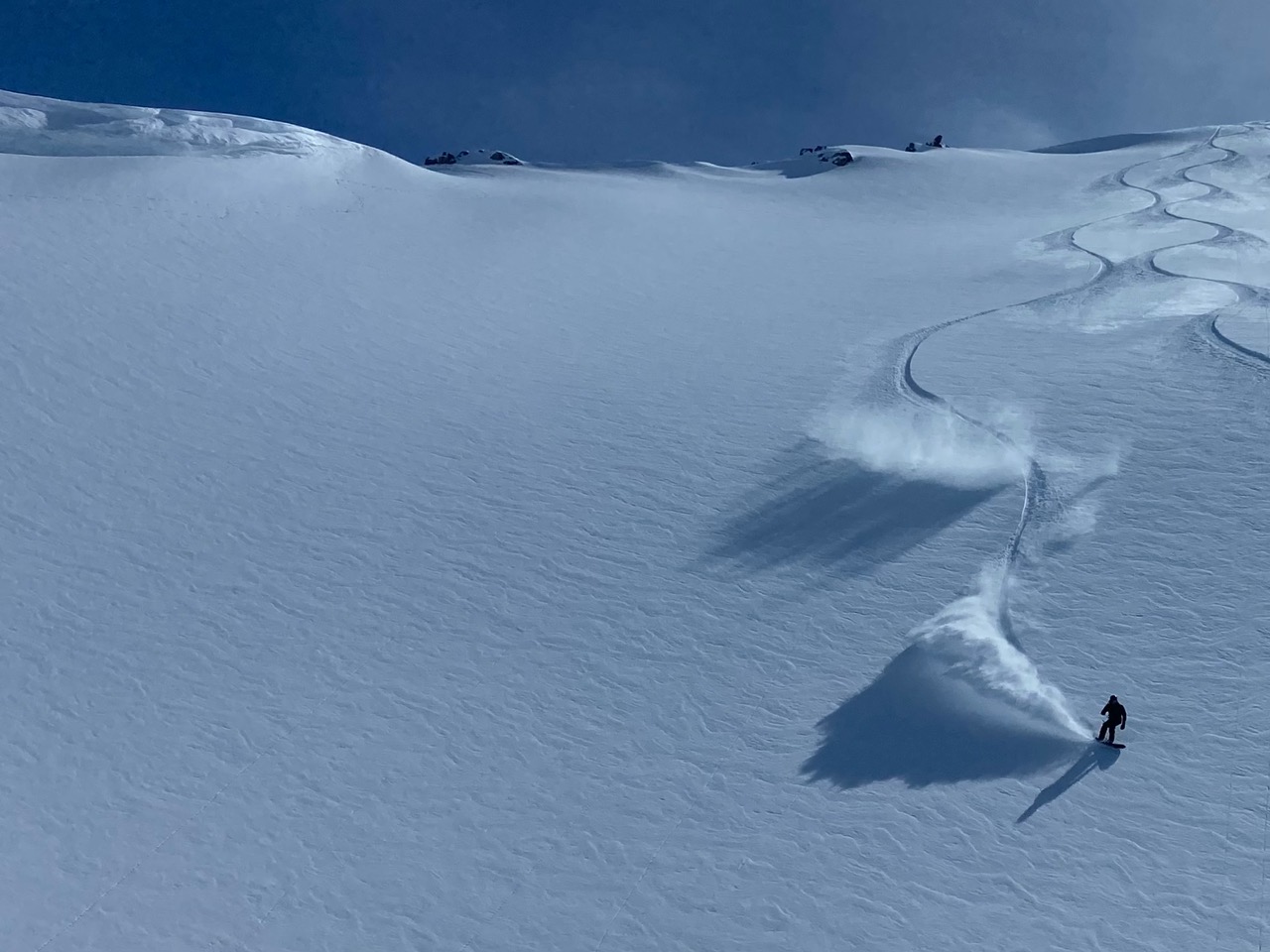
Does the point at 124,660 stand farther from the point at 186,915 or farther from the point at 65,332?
the point at 65,332

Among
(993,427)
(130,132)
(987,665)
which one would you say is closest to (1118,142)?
(993,427)

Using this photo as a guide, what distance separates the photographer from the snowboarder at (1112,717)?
11.0 m

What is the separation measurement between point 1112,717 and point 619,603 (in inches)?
247

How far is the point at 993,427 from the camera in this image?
1838cm

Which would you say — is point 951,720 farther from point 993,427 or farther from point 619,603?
point 993,427

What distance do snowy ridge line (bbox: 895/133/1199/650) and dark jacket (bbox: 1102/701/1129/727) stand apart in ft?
6.25

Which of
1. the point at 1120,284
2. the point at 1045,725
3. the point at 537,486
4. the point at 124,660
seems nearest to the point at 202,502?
the point at 124,660

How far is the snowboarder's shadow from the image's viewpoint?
1069 centimetres

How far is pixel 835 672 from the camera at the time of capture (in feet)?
42.5

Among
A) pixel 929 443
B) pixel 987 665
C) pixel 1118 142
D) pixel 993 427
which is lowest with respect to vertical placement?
pixel 987 665

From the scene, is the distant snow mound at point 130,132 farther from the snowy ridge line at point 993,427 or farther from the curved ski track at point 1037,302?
the curved ski track at point 1037,302

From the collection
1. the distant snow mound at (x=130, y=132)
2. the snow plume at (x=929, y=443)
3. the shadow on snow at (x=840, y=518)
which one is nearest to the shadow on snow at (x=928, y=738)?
the shadow on snow at (x=840, y=518)

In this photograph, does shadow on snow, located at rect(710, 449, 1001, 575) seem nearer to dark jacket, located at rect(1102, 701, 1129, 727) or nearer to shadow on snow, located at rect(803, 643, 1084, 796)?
shadow on snow, located at rect(803, 643, 1084, 796)

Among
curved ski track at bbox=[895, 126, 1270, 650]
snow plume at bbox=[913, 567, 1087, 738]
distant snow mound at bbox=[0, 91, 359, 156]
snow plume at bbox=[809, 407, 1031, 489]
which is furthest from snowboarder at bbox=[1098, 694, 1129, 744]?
distant snow mound at bbox=[0, 91, 359, 156]
